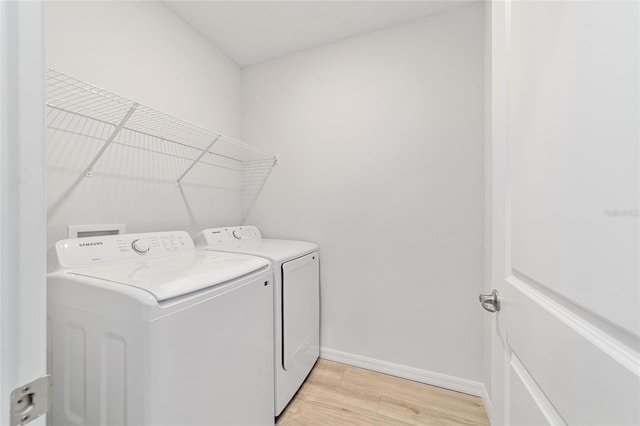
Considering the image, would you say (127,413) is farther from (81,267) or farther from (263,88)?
(263,88)

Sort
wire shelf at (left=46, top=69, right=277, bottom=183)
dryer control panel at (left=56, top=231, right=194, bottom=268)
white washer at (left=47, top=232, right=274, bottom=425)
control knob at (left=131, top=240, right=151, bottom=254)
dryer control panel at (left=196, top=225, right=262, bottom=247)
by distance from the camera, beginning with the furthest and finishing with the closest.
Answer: dryer control panel at (left=196, top=225, right=262, bottom=247)
control knob at (left=131, top=240, right=151, bottom=254)
wire shelf at (left=46, top=69, right=277, bottom=183)
dryer control panel at (left=56, top=231, right=194, bottom=268)
white washer at (left=47, top=232, right=274, bottom=425)

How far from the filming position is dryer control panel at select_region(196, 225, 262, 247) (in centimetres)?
177

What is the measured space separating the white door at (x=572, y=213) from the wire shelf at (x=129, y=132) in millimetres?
1448

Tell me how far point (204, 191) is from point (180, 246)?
2.06ft

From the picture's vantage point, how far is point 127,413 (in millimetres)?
766

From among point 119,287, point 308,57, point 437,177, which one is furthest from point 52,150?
point 437,177

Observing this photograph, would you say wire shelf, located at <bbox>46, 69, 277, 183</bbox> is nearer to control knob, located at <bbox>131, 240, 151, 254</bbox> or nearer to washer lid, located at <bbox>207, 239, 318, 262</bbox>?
control knob, located at <bbox>131, 240, 151, 254</bbox>

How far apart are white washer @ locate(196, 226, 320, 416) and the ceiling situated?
157cm

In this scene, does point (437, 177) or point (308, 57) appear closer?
point (437, 177)

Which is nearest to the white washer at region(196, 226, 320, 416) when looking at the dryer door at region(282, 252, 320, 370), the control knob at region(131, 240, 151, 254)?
the dryer door at region(282, 252, 320, 370)

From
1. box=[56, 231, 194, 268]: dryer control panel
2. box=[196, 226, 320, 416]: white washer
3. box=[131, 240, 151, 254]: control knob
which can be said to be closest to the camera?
box=[56, 231, 194, 268]: dryer control panel

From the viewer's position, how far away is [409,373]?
5.91 feet

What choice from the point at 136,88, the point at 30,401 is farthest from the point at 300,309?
the point at 136,88

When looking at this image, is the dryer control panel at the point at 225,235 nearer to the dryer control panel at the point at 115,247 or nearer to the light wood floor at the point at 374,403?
the dryer control panel at the point at 115,247
